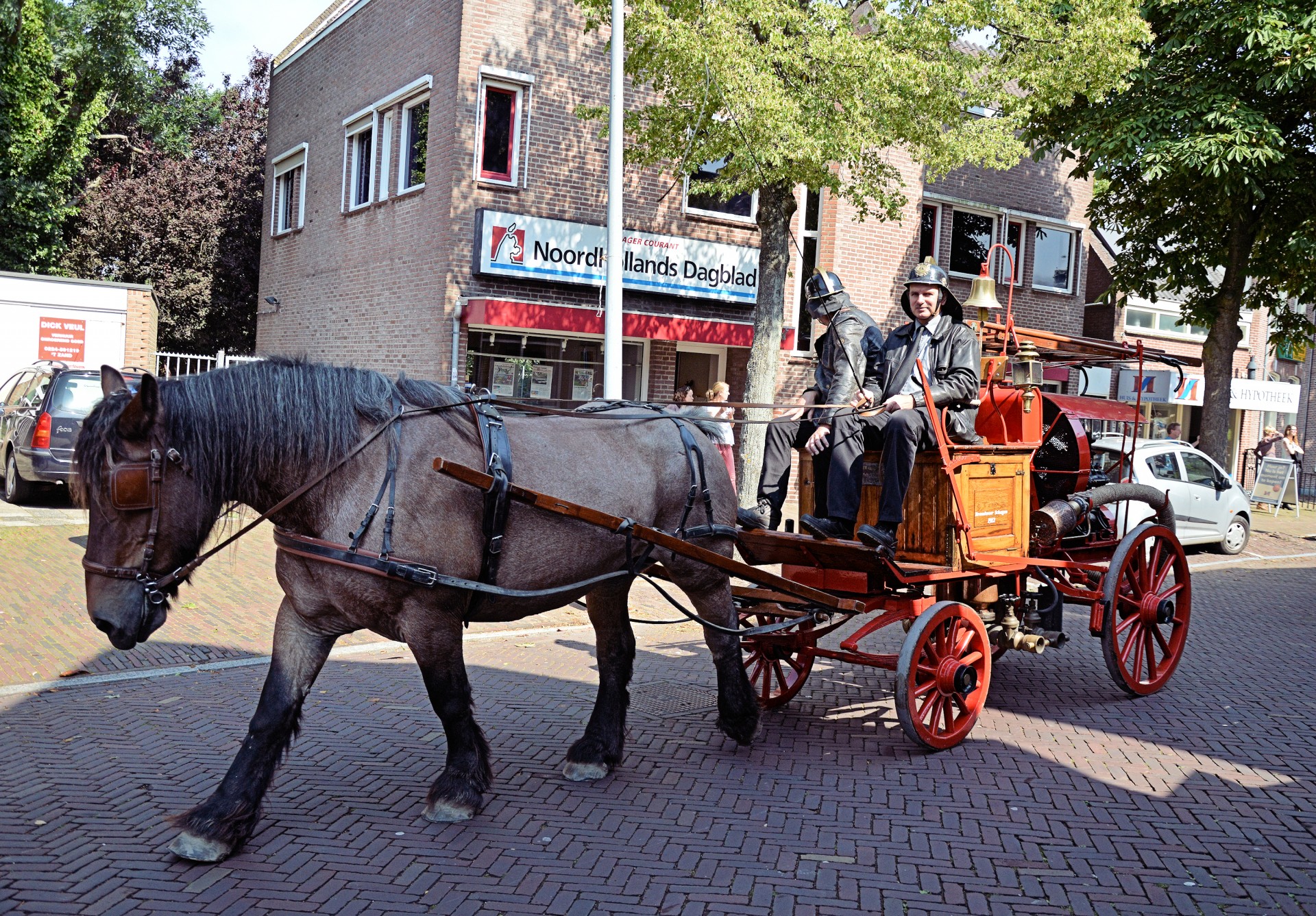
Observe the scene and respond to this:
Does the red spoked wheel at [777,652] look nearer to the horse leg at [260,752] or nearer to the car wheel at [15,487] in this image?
the horse leg at [260,752]

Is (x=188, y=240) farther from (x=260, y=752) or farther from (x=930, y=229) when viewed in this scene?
(x=260, y=752)

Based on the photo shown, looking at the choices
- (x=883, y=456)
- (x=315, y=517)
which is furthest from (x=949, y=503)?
(x=315, y=517)

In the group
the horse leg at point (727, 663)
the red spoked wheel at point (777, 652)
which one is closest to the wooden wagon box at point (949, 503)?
the red spoked wheel at point (777, 652)

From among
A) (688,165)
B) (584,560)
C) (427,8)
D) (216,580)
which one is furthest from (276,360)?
(427,8)

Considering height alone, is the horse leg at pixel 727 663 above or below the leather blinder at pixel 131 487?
below

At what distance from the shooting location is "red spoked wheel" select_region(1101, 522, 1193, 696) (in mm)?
6883

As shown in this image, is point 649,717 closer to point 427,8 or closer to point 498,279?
point 498,279

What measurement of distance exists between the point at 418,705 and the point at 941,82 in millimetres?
9264

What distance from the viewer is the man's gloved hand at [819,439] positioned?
5.95 metres

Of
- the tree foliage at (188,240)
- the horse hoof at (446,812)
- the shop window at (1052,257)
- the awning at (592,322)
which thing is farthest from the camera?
the tree foliage at (188,240)

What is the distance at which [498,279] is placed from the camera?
1600 cm

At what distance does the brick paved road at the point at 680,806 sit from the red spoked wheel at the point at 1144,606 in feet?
0.67

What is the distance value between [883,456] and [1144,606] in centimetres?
257

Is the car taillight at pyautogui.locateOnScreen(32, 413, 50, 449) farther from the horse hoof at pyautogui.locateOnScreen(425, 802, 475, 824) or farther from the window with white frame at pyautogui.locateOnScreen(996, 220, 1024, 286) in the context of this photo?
the window with white frame at pyautogui.locateOnScreen(996, 220, 1024, 286)
